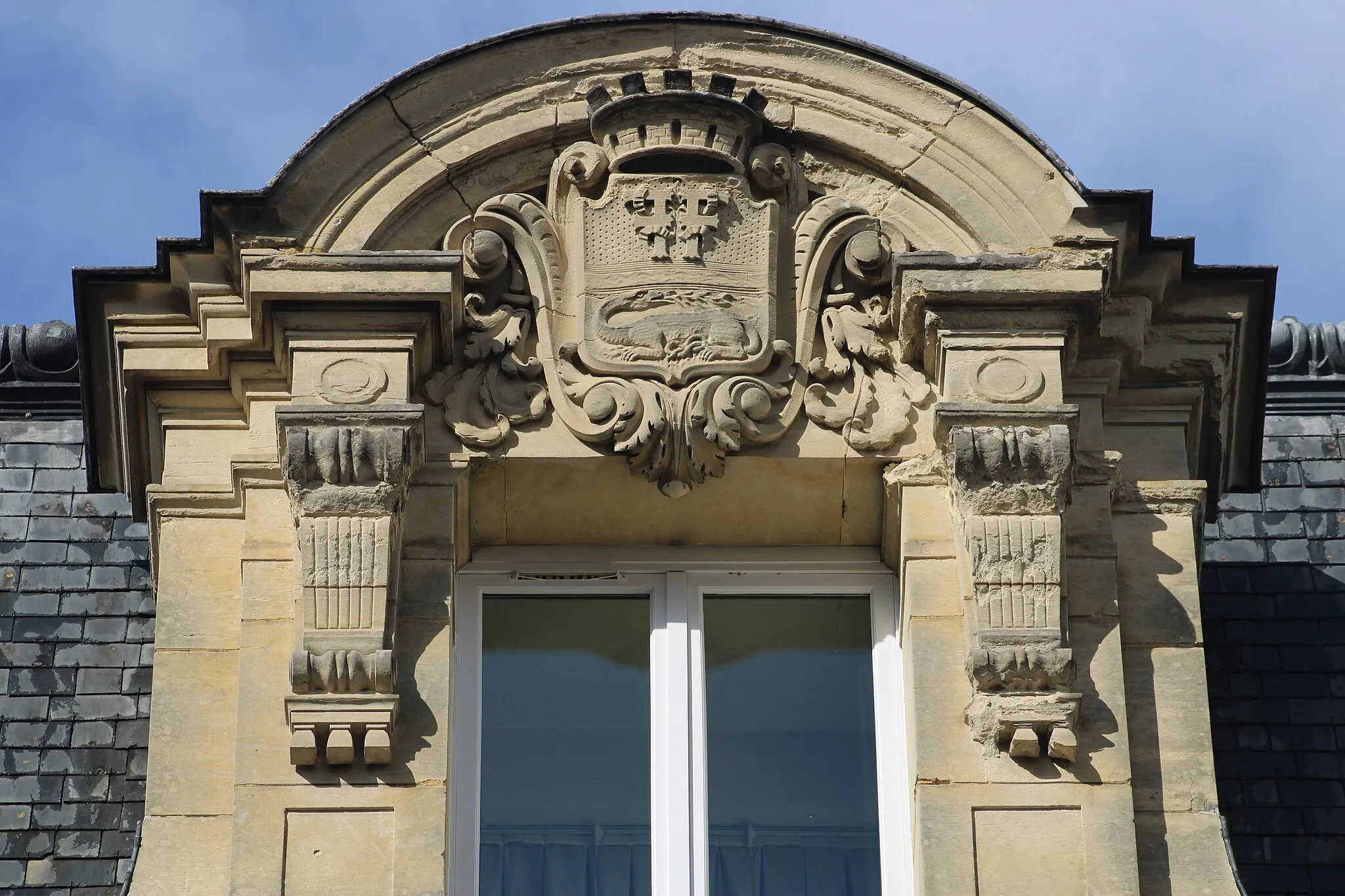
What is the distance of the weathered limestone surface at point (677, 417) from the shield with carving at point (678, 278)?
0.01m

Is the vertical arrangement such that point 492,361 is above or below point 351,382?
above

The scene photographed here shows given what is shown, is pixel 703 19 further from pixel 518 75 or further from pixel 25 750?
pixel 25 750

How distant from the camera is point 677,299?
10.3m

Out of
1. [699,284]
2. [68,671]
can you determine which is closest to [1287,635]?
[699,284]

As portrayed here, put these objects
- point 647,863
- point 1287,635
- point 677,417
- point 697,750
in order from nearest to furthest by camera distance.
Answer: point 647,863 < point 697,750 < point 677,417 < point 1287,635

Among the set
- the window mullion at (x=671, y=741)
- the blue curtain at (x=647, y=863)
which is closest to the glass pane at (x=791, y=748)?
the blue curtain at (x=647, y=863)

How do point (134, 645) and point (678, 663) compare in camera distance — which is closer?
point (678, 663)

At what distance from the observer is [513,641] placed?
10281mm

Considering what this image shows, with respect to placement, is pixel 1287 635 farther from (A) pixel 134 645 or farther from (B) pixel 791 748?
(A) pixel 134 645

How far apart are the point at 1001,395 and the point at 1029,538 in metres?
0.58

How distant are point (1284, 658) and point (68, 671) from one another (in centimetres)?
520

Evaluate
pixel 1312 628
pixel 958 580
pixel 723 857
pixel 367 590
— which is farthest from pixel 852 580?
pixel 1312 628

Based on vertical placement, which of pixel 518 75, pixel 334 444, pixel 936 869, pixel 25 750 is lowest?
pixel 936 869

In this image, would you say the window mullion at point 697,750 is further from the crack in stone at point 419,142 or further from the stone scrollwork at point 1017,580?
the crack in stone at point 419,142
